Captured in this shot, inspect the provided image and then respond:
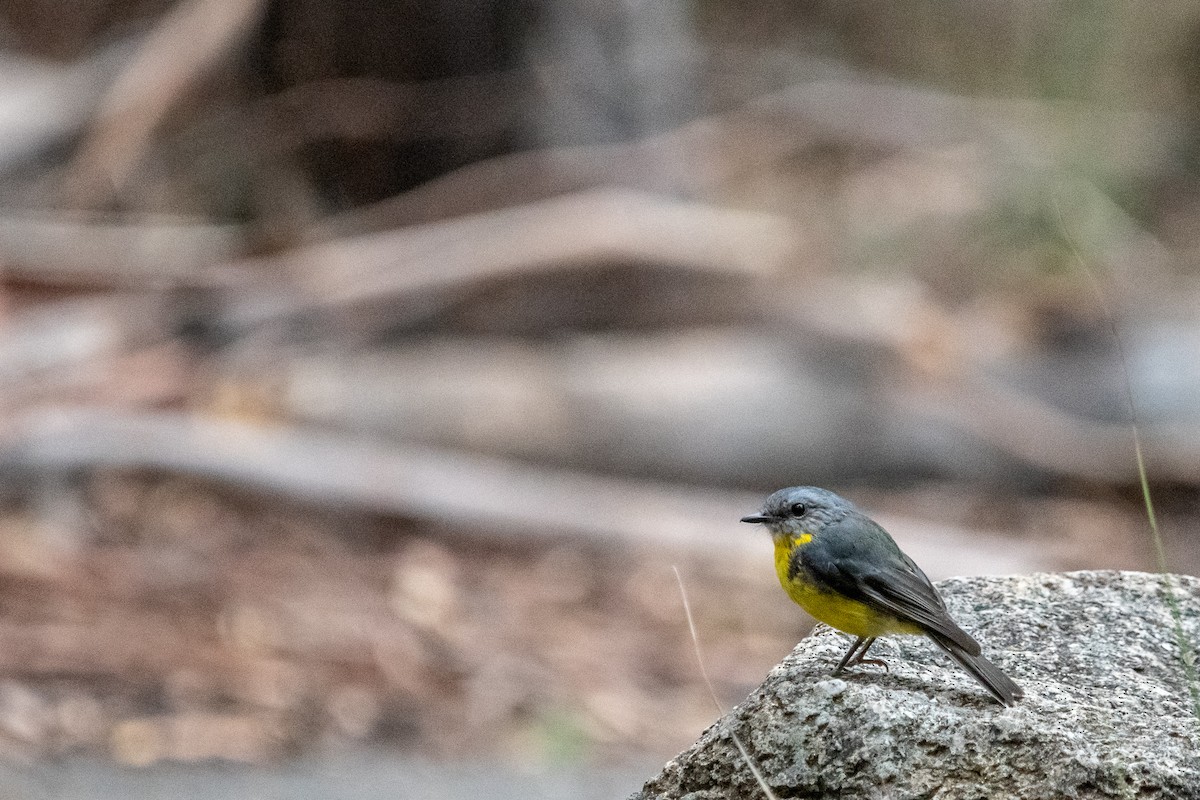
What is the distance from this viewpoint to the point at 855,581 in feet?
8.75

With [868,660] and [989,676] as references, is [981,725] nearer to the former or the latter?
[989,676]

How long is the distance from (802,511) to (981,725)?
1.98ft

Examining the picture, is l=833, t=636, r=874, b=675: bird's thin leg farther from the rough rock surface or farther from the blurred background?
the blurred background

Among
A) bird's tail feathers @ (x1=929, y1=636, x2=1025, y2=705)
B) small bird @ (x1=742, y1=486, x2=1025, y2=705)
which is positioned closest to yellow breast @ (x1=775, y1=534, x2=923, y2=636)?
small bird @ (x1=742, y1=486, x2=1025, y2=705)

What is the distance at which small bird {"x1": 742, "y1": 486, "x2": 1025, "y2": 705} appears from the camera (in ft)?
8.27

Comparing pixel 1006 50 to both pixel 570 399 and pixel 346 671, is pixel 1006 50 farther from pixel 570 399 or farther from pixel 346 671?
pixel 346 671

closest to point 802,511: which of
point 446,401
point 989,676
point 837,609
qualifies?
point 837,609

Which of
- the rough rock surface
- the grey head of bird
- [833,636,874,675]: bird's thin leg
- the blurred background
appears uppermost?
the blurred background

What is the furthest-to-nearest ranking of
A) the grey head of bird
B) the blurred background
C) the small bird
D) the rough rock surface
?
1. the blurred background
2. the grey head of bird
3. the small bird
4. the rough rock surface

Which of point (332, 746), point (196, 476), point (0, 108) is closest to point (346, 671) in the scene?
point (332, 746)

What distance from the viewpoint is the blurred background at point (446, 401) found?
5980mm

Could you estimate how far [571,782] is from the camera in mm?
5398

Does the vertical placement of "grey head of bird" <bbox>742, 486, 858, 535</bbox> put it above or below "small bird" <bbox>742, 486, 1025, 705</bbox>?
above

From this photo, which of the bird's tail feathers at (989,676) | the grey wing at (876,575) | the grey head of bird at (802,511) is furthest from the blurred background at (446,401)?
the bird's tail feathers at (989,676)
